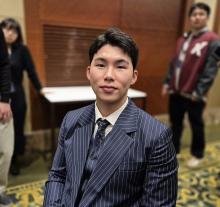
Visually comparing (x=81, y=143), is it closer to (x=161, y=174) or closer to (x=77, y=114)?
(x=77, y=114)

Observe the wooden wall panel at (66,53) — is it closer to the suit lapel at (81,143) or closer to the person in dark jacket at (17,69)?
the person in dark jacket at (17,69)

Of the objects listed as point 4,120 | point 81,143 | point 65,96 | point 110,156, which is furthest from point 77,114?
point 65,96

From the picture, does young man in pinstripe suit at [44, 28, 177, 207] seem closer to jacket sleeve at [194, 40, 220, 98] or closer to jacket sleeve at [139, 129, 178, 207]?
jacket sleeve at [139, 129, 178, 207]

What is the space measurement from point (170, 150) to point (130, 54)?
1.29 ft

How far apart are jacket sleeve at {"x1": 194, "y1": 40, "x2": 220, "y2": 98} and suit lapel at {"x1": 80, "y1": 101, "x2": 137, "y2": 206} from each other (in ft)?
4.84

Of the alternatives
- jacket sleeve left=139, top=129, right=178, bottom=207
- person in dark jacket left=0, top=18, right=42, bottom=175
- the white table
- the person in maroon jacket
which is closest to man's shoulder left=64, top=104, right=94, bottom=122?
jacket sleeve left=139, top=129, right=178, bottom=207

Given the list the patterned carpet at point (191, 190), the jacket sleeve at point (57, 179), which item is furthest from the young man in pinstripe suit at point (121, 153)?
the patterned carpet at point (191, 190)

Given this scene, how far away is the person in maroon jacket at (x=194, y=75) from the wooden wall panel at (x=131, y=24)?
667 millimetres

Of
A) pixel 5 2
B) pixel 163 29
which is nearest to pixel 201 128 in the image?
pixel 163 29

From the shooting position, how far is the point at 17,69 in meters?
2.18

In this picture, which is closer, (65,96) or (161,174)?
(161,174)

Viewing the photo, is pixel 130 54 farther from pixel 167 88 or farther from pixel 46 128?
pixel 46 128

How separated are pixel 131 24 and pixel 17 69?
1.45 m

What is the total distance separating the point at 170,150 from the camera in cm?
95
